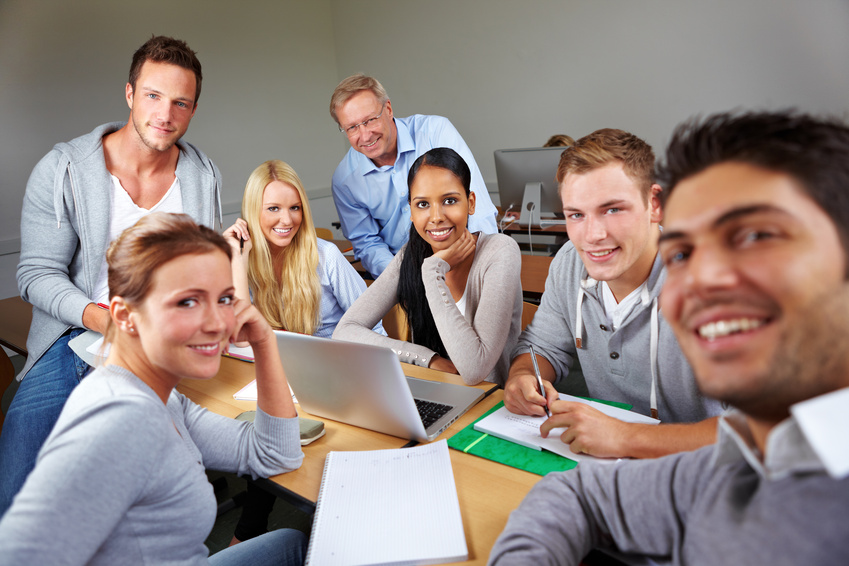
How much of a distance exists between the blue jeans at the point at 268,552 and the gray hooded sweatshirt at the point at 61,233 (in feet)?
3.67

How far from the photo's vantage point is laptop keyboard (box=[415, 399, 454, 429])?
4.71 feet

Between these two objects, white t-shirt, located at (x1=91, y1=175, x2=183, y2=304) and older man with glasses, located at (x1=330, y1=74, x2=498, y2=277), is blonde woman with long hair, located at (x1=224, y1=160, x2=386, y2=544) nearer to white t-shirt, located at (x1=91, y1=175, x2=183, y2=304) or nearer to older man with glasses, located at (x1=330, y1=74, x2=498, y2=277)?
white t-shirt, located at (x1=91, y1=175, x2=183, y2=304)

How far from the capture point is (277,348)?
1.39 meters

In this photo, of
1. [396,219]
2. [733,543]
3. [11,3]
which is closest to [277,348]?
[733,543]

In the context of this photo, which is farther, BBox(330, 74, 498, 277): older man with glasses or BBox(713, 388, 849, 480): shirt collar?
BBox(330, 74, 498, 277): older man with glasses

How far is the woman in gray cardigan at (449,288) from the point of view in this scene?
1722mm

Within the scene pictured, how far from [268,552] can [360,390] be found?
394 millimetres

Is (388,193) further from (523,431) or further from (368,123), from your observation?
(523,431)

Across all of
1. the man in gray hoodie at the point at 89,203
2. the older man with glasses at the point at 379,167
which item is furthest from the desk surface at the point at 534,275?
the man in gray hoodie at the point at 89,203

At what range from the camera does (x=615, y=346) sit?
1.54 meters

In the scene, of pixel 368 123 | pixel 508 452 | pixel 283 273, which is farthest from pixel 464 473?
pixel 368 123

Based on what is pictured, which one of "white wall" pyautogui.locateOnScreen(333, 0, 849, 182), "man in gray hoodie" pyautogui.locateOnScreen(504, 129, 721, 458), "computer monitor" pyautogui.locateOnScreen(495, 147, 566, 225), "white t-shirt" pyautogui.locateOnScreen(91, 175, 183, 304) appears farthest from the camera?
"white wall" pyautogui.locateOnScreen(333, 0, 849, 182)

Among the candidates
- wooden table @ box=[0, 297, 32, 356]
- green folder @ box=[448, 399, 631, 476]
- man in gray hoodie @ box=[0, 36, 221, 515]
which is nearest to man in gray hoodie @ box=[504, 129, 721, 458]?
green folder @ box=[448, 399, 631, 476]

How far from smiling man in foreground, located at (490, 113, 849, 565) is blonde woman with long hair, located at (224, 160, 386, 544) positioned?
1761mm
